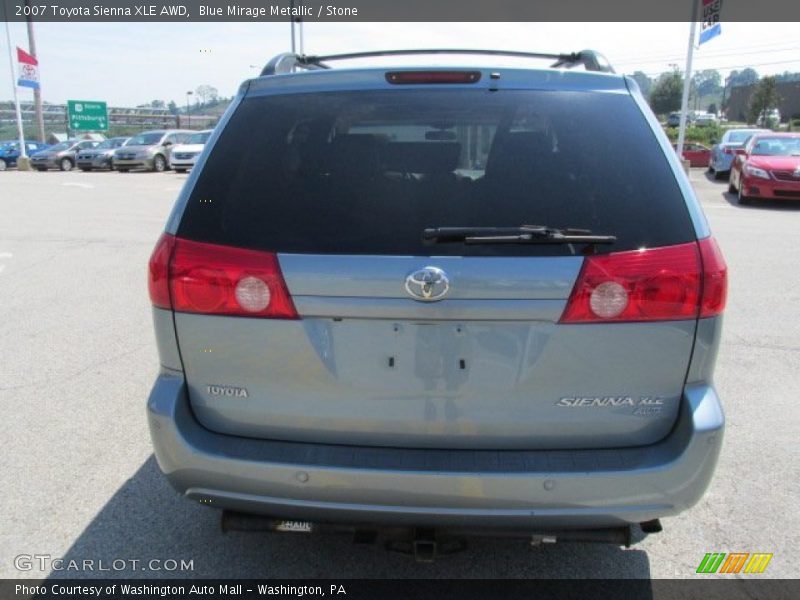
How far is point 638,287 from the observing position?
82.8 inches

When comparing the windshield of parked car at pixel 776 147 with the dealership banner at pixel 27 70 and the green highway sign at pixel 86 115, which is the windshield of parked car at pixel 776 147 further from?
the green highway sign at pixel 86 115

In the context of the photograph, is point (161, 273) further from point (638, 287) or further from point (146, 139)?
point (146, 139)

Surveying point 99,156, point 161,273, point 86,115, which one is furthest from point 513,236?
point 86,115

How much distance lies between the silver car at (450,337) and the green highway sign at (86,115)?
47.2 metres

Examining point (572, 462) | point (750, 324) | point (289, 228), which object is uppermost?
point (289, 228)

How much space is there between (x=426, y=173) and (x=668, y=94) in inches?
3646

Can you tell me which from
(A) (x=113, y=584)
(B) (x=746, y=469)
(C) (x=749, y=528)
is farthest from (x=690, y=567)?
(A) (x=113, y=584)

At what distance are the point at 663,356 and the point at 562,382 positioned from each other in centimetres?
34

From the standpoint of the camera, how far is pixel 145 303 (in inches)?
260

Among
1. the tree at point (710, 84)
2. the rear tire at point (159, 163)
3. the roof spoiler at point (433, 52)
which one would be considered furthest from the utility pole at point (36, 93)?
the tree at point (710, 84)

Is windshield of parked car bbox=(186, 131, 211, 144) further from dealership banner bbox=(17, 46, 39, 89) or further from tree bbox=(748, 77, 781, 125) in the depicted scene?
tree bbox=(748, 77, 781, 125)

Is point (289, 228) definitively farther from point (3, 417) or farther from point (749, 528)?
point (3, 417)

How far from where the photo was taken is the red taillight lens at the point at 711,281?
215cm

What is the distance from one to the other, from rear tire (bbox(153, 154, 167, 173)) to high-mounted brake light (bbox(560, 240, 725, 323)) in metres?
28.3
